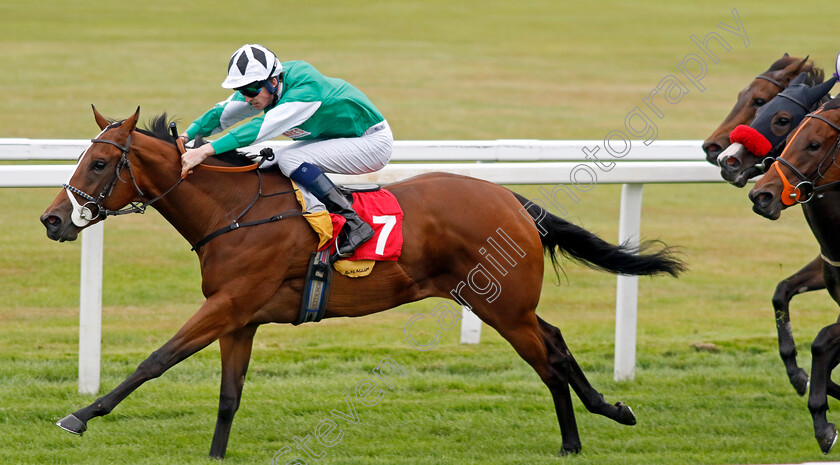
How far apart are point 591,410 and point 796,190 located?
1373 mm

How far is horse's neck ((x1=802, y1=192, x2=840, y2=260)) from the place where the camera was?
492cm

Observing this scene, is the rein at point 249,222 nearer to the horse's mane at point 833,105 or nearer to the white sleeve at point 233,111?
the white sleeve at point 233,111

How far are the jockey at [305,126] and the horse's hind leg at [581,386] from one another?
1.05 meters

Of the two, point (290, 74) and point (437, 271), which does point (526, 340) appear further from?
point (290, 74)

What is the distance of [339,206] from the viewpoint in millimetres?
4535

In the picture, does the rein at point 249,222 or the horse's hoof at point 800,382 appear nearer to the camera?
the rein at point 249,222

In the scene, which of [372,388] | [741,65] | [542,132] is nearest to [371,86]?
[542,132]

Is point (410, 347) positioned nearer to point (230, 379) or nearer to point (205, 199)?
point (230, 379)

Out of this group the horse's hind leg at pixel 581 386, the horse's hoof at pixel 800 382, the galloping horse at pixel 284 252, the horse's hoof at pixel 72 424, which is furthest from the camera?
the horse's hoof at pixel 800 382

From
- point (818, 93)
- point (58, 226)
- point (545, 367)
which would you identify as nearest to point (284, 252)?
point (58, 226)

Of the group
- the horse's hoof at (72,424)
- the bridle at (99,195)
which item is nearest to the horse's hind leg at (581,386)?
the bridle at (99,195)

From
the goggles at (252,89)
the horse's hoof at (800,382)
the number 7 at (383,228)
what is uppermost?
the goggles at (252,89)

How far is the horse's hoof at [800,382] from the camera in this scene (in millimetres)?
5457

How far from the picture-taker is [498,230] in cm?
476
